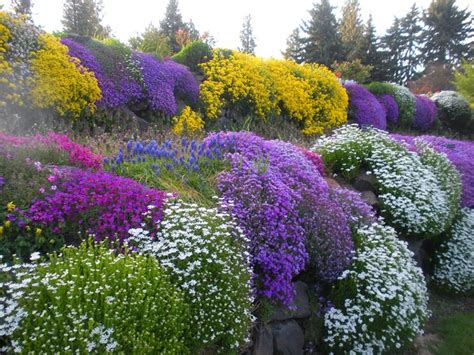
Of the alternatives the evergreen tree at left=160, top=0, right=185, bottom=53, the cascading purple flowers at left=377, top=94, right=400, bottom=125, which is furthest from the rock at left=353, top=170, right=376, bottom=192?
the evergreen tree at left=160, top=0, right=185, bottom=53

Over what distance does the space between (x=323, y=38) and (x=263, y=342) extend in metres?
35.3

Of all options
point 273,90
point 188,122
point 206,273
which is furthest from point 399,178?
point 273,90

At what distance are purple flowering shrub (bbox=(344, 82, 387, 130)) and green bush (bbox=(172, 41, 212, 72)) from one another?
577 centimetres

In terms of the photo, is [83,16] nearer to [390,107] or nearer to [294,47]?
[294,47]

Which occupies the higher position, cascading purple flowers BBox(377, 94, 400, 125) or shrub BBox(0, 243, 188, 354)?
cascading purple flowers BBox(377, 94, 400, 125)

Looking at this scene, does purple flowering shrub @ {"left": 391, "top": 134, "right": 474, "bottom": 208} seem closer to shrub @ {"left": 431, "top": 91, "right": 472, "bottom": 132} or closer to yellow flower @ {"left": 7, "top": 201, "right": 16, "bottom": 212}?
yellow flower @ {"left": 7, "top": 201, "right": 16, "bottom": 212}

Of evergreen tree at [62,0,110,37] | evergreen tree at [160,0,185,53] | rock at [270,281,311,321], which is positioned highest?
evergreen tree at [160,0,185,53]

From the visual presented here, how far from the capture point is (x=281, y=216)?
4.40 m

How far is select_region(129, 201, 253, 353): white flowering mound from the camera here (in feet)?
9.90

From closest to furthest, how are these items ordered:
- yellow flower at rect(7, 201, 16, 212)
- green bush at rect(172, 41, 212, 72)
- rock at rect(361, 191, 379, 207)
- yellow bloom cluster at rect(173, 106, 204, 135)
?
1. yellow flower at rect(7, 201, 16, 212)
2. rock at rect(361, 191, 379, 207)
3. yellow bloom cluster at rect(173, 106, 204, 135)
4. green bush at rect(172, 41, 212, 72)

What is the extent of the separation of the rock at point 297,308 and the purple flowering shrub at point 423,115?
15.1 m

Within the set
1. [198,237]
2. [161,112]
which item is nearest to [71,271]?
[198,237]

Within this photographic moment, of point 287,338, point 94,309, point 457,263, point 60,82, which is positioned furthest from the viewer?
point 457,263

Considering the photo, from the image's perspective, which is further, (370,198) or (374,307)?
(370,198)
